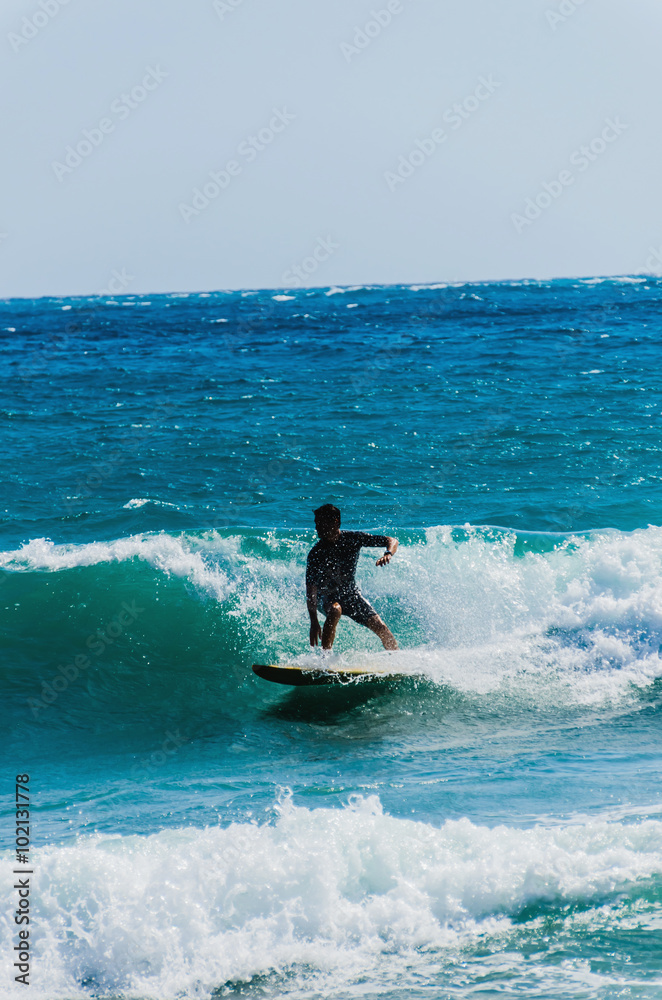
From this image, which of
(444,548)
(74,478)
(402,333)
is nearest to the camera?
(444,548)

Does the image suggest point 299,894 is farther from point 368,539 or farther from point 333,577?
point 368,539

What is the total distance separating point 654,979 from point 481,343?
2775cm

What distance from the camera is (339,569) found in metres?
8.61

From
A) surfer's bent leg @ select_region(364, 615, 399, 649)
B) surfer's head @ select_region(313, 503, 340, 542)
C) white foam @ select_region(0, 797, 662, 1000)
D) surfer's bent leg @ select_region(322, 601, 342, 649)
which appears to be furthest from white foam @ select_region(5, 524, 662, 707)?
white foam @ select_region(0, 797, 662, 1000)

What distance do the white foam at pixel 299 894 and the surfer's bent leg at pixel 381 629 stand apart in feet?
10.7

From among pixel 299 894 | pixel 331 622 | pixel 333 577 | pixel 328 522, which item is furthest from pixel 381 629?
pixel 299 894

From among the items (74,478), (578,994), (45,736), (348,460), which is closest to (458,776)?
(578,994)

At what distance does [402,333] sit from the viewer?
34281 millimetres

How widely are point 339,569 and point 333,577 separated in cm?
11

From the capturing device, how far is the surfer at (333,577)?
28.0ft

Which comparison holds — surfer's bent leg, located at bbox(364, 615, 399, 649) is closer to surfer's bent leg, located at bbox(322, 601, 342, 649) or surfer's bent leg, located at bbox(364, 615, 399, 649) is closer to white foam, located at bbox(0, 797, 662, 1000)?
surfer's bent leg, located at bbox(322, 601, 342, 649)

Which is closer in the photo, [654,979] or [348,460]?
[654,979]

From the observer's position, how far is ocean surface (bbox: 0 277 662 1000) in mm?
4941

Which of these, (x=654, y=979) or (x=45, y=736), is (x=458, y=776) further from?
(x=45, y=736)
